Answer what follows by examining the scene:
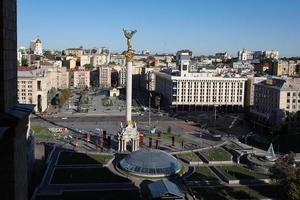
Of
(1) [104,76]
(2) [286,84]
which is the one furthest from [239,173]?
(1) [104,76]

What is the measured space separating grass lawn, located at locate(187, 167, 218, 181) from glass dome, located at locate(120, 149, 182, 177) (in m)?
1.81

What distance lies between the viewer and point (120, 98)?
11988 centimetres

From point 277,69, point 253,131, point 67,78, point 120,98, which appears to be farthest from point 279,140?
point 67,78

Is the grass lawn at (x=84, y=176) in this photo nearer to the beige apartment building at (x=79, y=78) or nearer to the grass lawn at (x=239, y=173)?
the grass lawn at (x=239, y=173)

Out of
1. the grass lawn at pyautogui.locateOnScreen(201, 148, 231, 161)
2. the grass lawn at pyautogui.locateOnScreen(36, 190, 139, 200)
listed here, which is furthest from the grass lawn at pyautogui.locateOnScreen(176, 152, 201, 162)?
the grass lawn at pyautogui.locateOnScreen(36, 190, 139, 200)

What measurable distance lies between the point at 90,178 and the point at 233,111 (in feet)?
205

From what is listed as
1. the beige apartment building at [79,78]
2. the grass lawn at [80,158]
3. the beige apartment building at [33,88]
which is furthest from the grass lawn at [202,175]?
the beige apartment building at [79,78]

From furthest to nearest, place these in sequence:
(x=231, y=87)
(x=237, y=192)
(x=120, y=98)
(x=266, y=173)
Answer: (x=120, y=98) < (x=231, y=87) < (x=266, y=173) < (x=237, y=192)

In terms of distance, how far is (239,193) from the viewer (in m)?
36.4

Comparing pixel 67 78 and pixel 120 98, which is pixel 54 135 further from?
pixel 67 78

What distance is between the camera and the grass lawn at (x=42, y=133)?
2376 inches

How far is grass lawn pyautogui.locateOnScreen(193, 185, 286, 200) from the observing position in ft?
116

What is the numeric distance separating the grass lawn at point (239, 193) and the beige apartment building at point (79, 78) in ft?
365

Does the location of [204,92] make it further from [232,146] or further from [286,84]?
[232,146]
